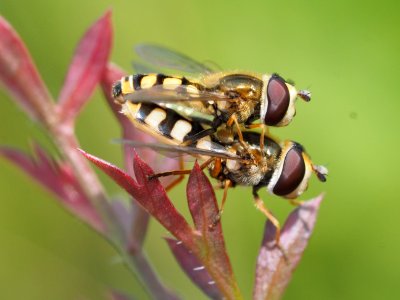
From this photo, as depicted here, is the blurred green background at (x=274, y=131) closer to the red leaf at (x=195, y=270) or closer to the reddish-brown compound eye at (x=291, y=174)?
the red leaf at (x=195, y=270)

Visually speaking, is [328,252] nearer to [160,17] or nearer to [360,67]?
[360,67]

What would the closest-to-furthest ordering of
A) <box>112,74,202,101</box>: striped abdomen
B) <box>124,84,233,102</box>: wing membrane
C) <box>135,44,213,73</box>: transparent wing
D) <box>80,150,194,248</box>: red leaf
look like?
1. <box>80,150,194,248</box>: red leaf
2. <box>124,84,233,102</box>: wing membrane
3. <box>112,74,202,101</box>: striped abdomen
4. <box>135,44,213,73</box>: transparent wing

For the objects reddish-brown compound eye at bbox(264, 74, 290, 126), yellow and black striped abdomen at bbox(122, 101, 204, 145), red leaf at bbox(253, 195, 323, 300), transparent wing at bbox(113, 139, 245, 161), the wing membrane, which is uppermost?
reddish-brown compound eye at bbox(264, 74, 290, 126)

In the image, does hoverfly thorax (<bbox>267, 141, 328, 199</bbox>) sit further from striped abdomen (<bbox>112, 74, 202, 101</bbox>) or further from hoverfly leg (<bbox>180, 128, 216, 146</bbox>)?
striped abdomen (<bbox>112, 74, 202, 101</bbox>)

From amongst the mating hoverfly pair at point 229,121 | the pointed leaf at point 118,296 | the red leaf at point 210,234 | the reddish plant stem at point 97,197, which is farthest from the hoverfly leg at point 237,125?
the pointed leaf at point 118,296

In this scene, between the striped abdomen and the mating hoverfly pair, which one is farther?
the striped abdomen

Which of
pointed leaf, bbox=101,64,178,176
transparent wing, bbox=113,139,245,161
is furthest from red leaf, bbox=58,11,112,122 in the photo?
transparent wing, bbox=113,139,245,161
